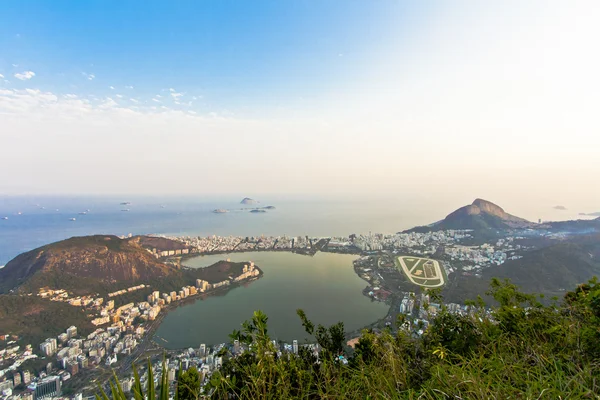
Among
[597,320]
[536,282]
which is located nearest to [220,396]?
[597,320]

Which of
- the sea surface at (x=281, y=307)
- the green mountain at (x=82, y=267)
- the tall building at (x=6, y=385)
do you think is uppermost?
the green mountain at (x=82, y=267)

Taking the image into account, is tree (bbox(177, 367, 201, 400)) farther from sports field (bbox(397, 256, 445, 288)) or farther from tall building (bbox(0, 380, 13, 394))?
sports field (bbox(397, 256, 445, 288))

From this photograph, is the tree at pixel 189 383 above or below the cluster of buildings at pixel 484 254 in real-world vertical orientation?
above

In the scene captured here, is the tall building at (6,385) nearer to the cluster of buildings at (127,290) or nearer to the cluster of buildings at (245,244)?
the cluster of buildings at (127,290)

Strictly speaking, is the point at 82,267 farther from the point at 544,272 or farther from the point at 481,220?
the point at 481,220

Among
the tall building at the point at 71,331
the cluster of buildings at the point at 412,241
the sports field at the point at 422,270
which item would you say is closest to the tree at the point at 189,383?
the tall building at the point at 71,331

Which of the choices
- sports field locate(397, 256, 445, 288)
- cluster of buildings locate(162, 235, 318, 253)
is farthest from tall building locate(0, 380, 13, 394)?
cluster of buildings locate(162, 235, 318, 253)

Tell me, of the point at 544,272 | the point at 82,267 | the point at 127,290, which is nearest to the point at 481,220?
the point at 544,272
